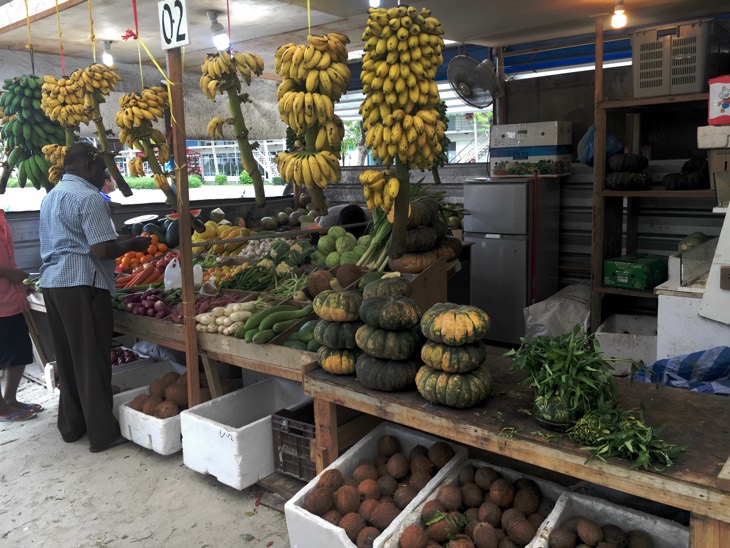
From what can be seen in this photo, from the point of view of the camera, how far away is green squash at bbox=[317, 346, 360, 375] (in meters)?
2.85

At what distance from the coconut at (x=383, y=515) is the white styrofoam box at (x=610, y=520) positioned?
59cm

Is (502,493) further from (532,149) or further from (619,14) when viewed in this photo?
(532,149)

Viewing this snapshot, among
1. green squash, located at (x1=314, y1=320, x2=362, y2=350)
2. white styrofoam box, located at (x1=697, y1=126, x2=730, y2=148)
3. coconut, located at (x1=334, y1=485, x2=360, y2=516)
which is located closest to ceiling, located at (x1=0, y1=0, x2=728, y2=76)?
white styrofoam box, located at (x1=697, y1=126, x2=730, y2=148)

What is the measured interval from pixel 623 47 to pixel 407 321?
5.41m

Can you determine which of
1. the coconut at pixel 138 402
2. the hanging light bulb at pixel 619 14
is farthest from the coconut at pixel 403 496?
the hanging light bulb at pixel 619 14

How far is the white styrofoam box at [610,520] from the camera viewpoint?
2.20 metres

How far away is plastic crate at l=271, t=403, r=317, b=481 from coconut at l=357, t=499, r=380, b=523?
2.37 feet

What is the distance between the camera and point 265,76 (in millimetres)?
8641

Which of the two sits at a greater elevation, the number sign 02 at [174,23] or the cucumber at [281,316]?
the number sign 02 at [174,23]

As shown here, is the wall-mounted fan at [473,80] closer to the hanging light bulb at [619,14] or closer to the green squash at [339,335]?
the hanging light bulb at [619,14]

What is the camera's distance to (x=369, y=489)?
266cm

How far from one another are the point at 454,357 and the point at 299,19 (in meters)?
4.61

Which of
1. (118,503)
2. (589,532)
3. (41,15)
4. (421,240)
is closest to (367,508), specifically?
(589,532)

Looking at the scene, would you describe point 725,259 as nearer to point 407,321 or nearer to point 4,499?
point 407,321
